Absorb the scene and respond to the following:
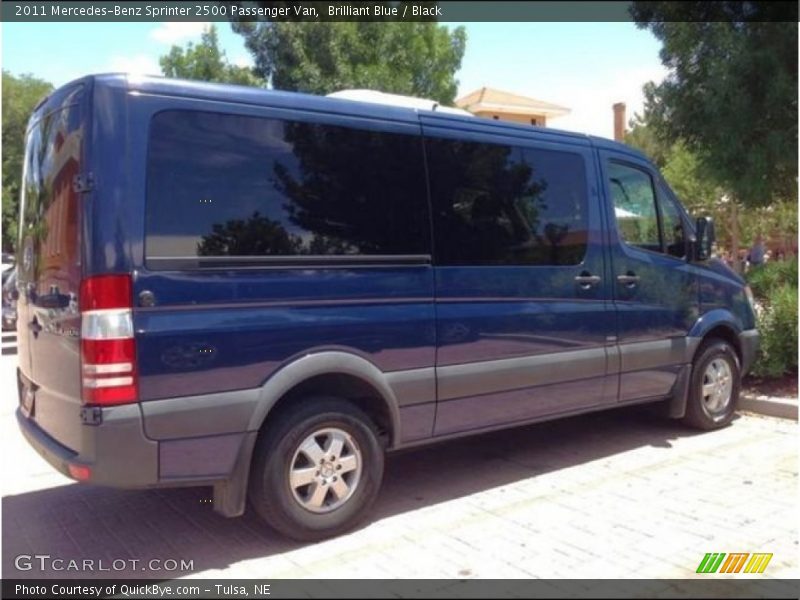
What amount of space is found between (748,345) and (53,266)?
18.2ft

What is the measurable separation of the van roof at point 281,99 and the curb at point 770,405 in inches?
134

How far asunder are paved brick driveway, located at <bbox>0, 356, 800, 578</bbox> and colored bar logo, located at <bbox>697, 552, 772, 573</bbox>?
47mm

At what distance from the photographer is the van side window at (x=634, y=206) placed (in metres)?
5.61

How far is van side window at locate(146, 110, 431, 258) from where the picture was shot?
142 inches

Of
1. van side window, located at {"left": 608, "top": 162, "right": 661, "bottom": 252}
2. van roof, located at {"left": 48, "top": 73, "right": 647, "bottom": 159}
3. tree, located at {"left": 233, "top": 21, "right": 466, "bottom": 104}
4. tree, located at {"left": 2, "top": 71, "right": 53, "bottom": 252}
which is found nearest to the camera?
van roof, located at {"left": 48, "top": 73, "right": 647, "bottom": 159}

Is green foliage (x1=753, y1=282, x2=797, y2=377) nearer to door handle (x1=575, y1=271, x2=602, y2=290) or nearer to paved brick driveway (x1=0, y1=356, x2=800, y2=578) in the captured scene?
paved brick driveway (x1=0, y1=356, x2=800, y2=578)

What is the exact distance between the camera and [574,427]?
21.3ft

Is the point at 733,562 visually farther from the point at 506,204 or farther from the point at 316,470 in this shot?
the point at 506,204

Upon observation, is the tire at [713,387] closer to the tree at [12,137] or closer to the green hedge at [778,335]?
the green hedge at [778,335]

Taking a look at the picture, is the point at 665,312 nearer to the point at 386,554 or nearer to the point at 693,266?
the point at 693,266

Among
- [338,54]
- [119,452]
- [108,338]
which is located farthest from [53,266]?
[338,54]

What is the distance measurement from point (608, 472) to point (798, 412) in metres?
2.33

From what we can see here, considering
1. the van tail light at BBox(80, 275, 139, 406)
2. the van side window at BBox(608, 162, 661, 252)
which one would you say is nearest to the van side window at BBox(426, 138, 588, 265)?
Result: the van side window at BBox(608, 162, 661, 252)

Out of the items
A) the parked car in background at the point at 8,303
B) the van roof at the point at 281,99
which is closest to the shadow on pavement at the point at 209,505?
the van roof at the point at 281,99
